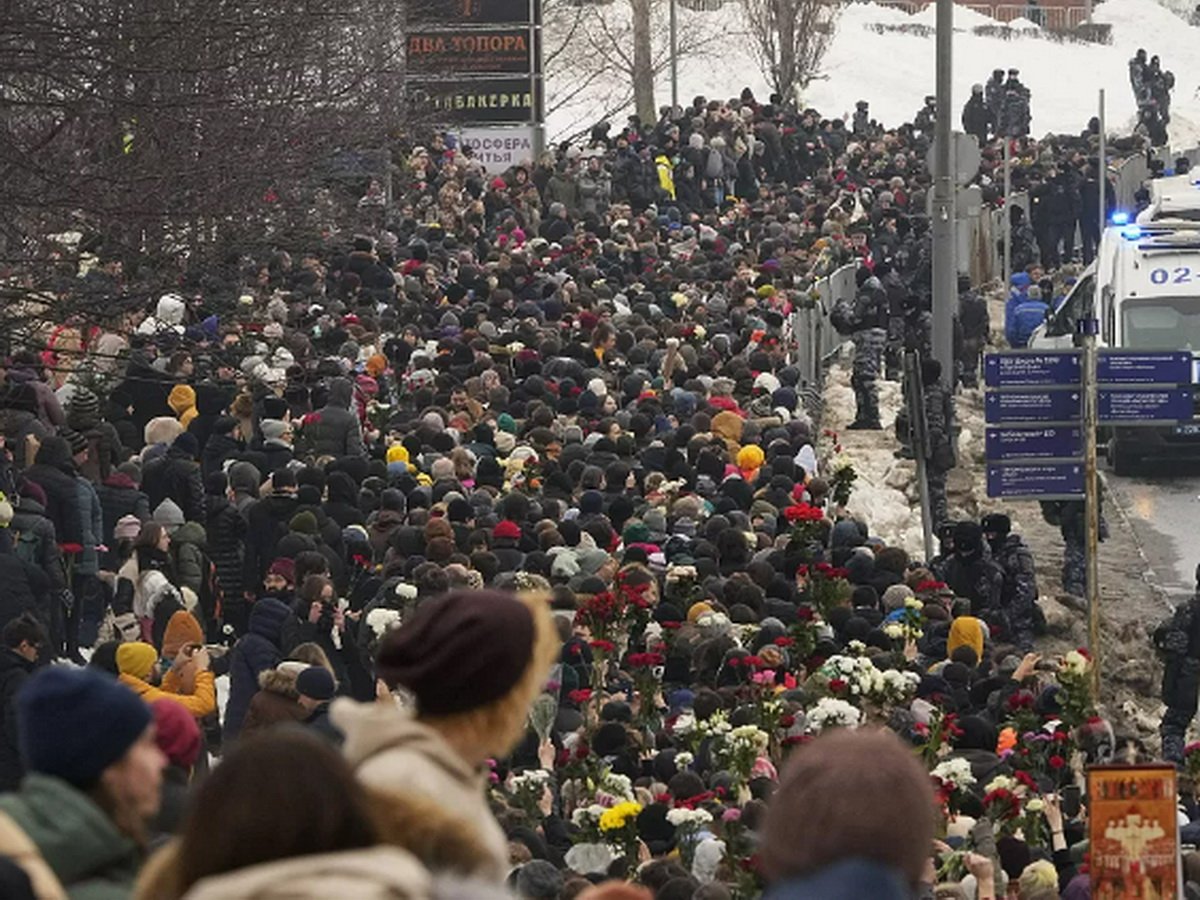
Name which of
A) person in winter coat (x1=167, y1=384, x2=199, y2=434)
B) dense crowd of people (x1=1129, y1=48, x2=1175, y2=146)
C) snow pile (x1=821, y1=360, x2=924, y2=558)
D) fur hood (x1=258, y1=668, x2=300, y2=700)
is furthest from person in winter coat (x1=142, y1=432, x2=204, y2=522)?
dense crowd of people (x1=1129, y1=48, x2=1175, y2=146)

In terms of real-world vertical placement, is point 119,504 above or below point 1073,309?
below

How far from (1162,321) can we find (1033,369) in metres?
9.66

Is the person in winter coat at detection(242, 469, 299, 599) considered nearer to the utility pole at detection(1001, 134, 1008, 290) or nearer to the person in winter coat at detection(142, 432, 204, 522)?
the person in winter coat at detection(142, 432, 204, 522)

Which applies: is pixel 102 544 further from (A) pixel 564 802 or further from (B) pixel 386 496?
(A) pixel 564 802

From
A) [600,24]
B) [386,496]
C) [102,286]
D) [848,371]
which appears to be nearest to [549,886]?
[386,496]

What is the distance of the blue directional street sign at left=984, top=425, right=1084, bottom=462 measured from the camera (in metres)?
17.5

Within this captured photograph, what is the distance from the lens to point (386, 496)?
18125 millimetres

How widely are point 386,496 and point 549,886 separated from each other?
8578 mm

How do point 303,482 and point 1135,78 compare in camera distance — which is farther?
point 1135,78

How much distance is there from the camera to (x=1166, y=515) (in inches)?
977

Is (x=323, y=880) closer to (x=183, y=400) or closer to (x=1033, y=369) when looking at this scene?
(x=1033, y=369)

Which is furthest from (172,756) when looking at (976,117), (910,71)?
(910,71)

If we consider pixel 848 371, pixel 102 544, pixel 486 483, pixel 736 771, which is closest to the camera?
pixel 736 771

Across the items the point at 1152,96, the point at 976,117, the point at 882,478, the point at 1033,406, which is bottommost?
the point at 882,478
